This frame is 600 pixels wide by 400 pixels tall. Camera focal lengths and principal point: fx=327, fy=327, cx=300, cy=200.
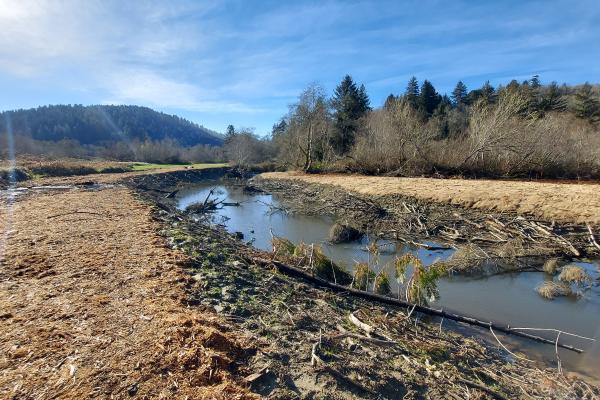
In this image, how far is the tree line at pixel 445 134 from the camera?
26109 mm

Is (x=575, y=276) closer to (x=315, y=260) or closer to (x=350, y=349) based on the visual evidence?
(x=315, y=260)

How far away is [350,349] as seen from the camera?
14.8ft

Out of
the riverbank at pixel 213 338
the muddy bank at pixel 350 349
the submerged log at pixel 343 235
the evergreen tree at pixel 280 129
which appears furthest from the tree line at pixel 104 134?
the muddy bank at pixel 350 349

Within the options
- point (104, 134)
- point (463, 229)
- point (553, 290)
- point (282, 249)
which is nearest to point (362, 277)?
point (282, 249)

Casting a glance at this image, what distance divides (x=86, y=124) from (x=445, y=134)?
130649 mm

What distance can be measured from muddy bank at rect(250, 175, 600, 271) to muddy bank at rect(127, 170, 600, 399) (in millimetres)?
5179

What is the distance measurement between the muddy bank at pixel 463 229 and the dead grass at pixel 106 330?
28.4ft

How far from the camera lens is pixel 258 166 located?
191 ft

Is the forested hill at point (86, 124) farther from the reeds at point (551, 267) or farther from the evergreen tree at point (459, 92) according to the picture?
the reeds at point (551, 267)

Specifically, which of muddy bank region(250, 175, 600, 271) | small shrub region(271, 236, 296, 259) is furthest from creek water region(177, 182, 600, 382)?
small shrub region(271, 236, 296, 259)

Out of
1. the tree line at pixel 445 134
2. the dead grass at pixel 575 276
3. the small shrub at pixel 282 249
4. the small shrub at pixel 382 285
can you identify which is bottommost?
the dead grass at pixel 575 276

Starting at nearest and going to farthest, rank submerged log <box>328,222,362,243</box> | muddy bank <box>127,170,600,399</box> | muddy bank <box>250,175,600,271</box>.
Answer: muddy bank <box>127,170,600,399</box> → muddy bank <box>250,175,600,271</box> → submerged log <box>328,222,362,243</box>

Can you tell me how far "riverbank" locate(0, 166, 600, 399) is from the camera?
135 inches

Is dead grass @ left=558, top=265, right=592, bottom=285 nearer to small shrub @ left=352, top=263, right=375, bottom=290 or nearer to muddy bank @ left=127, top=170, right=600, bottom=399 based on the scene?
muddy bank @ left=127, top=170, right=600, bottom=399
